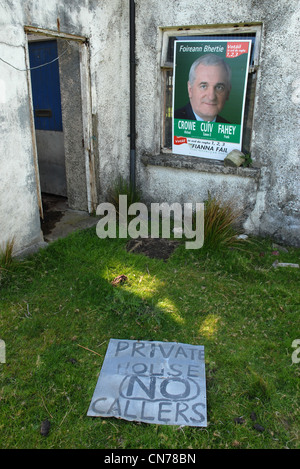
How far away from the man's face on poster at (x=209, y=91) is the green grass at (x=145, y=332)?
2.01 meters

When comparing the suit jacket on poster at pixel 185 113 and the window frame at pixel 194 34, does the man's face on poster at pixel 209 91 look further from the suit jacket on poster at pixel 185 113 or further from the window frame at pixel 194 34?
the window frame at pixel 194 34

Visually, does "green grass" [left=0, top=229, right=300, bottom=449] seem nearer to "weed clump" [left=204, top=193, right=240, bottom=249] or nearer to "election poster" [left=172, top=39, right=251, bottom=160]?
"weed clump" [left=204, top=193, right=240, bottom=249]

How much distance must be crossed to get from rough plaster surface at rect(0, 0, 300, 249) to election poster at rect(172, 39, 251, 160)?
27 cm

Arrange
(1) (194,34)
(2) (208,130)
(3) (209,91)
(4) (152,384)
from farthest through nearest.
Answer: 1. (2) (208,130)
2. (3) (209,91)
3. (1) (194,34)
4. (4) (152,384)

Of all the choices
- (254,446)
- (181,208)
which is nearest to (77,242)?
(181,208)

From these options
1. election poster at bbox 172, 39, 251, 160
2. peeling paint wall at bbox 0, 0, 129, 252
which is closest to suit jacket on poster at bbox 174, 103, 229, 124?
election poster at bbox 172, 39, 251, 160

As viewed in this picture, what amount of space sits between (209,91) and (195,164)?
3.35ft

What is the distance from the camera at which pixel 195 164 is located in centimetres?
555

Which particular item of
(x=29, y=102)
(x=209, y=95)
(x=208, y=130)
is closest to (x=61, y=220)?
(x=29, y=102)

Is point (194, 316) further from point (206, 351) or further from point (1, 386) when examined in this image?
point (1, 386)

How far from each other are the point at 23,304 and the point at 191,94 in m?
3.68

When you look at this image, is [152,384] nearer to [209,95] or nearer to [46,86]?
[209,95]

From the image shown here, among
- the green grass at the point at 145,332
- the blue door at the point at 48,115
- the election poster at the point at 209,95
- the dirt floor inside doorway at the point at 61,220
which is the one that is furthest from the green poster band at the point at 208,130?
the blue door at the point at 48,115

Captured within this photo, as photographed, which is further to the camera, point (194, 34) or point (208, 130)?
point (208, 130)
